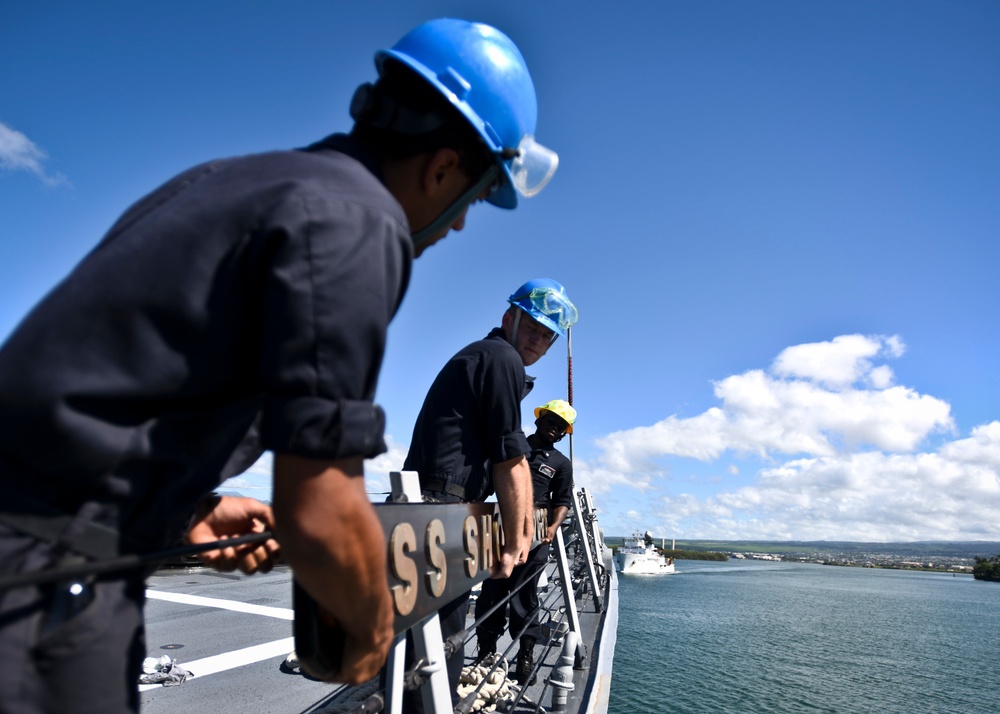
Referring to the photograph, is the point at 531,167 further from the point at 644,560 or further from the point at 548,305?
the point at 644,560

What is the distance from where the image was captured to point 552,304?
12.1ft

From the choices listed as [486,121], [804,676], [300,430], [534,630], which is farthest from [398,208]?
[804,676]

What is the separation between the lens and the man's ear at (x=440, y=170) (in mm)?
1105

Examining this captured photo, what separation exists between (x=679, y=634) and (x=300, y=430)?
89.8 feet

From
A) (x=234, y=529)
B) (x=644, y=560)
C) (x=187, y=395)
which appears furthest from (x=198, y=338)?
(x=644, y=560)

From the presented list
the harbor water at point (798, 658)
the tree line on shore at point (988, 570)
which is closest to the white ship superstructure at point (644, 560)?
the harbor water at point (798, 658)

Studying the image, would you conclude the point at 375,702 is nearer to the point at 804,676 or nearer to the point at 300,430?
the point at 300,430

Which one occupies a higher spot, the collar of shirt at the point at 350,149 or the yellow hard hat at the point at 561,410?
the yellow hard hat at the point at 561,410

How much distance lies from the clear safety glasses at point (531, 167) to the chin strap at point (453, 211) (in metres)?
0.12

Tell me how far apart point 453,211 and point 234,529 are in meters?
0.85

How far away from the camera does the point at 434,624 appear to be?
1.56 meters

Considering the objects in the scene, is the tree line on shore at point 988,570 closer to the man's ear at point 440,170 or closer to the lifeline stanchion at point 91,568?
the man's ear at point 440,170

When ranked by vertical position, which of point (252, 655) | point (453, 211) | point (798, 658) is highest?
point (453, 211)

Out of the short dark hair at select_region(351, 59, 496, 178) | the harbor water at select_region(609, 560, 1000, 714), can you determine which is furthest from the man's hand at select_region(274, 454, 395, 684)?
the harbor water at select_region(609, 560, 1000, 714)
